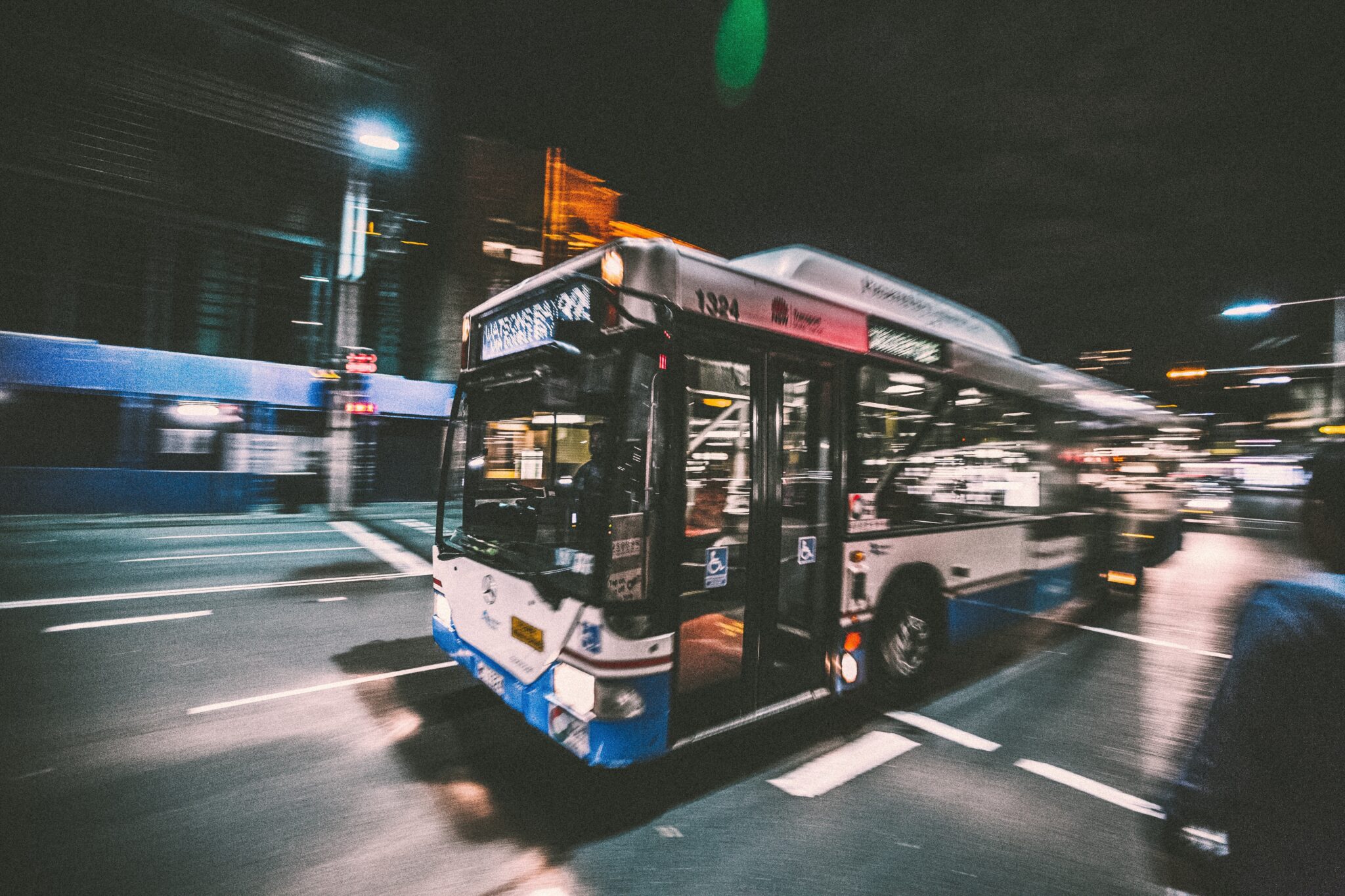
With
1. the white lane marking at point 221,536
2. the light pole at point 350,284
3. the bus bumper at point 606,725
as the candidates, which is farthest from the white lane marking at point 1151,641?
the light pole at point 350,284

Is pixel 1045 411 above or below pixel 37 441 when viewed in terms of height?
above

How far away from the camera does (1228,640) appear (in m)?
7.24

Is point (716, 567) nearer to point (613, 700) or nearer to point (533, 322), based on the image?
point (613, 700)

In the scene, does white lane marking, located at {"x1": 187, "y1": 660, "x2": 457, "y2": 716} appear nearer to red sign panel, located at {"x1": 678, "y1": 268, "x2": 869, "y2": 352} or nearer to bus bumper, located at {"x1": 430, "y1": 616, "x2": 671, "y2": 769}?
bus bumper, located at {"x1": 430, "y1": 616, "x2": 671, "y2": 769}

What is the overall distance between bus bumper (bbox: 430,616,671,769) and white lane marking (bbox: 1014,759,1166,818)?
9.04 feet

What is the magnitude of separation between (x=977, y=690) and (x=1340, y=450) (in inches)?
180

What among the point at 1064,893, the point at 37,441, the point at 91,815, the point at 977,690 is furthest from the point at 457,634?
the point at 37,441

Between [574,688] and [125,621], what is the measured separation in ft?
21.9

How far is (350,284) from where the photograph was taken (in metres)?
19.3

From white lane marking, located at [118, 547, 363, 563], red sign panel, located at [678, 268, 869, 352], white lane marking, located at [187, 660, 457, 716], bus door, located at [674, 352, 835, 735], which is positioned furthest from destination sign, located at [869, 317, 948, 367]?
white lane marking, located at [118, 547, 363, 563]

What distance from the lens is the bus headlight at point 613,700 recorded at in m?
3.02

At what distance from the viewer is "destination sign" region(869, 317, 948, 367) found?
15.2ft

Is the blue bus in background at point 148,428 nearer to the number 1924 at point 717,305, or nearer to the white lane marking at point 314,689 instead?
the white lane marking at point 314,689

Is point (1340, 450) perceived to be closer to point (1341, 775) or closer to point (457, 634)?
point (1341, 775)
